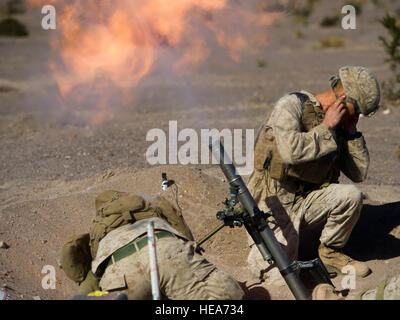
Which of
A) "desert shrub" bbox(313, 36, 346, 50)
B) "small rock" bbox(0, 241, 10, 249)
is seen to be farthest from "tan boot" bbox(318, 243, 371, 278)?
"desert shrub" bbox(313, 36, 346, 50)

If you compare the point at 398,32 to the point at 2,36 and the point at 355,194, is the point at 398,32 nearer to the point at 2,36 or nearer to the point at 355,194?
the point at 355,194

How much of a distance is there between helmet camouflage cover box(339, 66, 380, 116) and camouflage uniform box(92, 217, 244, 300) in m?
1.62

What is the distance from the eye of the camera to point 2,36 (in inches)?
895

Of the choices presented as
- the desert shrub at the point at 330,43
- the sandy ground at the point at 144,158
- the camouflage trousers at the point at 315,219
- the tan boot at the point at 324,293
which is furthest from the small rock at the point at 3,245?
the desert shrub at the point at 330,43

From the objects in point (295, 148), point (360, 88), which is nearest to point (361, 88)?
point (360, 88)

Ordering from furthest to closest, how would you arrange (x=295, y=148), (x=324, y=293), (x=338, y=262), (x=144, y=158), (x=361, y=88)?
(x=144, y=158)
(x=338, y=262)
(x=361, y=88)
(x=295, y=148)
(x=324, y=293)

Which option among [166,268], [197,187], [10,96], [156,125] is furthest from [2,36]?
[166,268]

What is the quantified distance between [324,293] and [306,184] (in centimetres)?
105

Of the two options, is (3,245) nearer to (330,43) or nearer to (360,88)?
(360,88)

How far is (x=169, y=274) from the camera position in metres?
3.78

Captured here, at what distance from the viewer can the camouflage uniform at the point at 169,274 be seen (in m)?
3.78

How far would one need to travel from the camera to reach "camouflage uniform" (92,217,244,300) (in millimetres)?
3775

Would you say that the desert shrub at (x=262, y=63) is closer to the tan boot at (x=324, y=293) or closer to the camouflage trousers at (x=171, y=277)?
the tan boot at (x=324, y=293)

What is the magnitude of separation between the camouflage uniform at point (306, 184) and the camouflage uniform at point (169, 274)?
3.03ft
